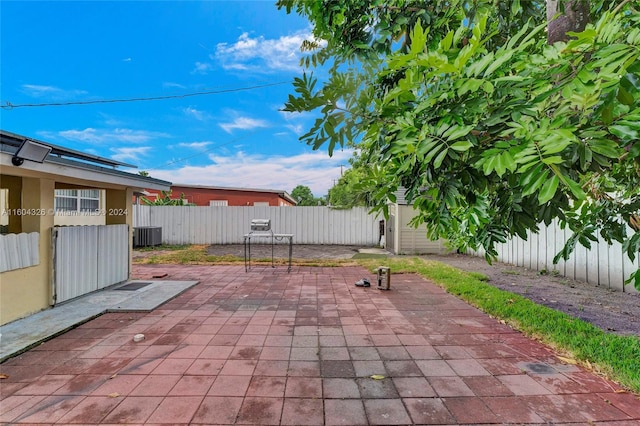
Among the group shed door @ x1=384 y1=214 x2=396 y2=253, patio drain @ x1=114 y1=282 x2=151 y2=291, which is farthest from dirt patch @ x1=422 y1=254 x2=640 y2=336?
patio drain @ x1=114 y1=282 x2=151 y2=291

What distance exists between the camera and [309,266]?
795cm

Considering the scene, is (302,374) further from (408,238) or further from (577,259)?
(408,238)

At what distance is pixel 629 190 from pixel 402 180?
1797 mm

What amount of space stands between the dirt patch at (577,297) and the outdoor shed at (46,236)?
6.81 meters

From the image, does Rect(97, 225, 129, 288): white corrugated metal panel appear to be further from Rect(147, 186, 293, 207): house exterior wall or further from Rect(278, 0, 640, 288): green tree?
Rect(147, 186, 293, 207): house exterior wall

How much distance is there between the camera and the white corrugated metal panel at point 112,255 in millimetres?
5062

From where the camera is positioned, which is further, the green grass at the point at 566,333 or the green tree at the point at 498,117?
the green grass at the point at 566,333

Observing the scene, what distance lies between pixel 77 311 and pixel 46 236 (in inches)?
44.2

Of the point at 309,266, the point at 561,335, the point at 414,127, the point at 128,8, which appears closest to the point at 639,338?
the point at 561,335

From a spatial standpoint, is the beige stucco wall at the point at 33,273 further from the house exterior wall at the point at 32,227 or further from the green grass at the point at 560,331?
the green grass at the point at 560,331

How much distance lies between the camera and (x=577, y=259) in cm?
607

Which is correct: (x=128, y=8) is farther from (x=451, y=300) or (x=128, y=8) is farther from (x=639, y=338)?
(x=639, y=338)

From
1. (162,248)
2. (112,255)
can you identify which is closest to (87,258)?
(112,255)

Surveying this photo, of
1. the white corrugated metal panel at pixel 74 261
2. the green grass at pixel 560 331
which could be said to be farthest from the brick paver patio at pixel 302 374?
the white corrugated metal panel at pixel 74 261
